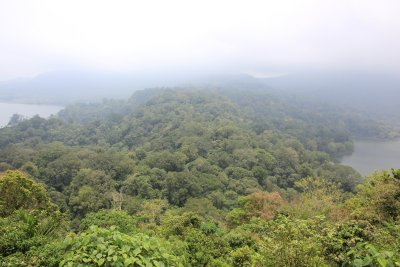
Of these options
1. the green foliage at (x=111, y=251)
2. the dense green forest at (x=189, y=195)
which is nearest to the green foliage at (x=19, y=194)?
the dense green forest at (x=189, y=195)

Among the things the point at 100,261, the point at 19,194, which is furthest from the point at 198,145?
the point at 100,261

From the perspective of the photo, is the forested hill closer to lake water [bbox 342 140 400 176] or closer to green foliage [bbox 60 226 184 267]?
lake water [bbox 342 140 400 176]

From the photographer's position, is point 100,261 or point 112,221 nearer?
point 100,261

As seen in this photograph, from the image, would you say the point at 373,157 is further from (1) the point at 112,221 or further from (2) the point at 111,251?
(2) the point at 111,251

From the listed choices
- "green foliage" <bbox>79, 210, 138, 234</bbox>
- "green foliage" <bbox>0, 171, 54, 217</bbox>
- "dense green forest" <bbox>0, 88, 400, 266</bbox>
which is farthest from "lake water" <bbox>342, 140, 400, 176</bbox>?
"green foliage" <bbox>0, 171, 54, 217</bbox>

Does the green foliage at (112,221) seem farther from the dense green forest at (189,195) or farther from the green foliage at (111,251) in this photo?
the green foliage at (111,251)

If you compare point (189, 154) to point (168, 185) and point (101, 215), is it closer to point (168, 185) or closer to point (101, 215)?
point (168, 185)
